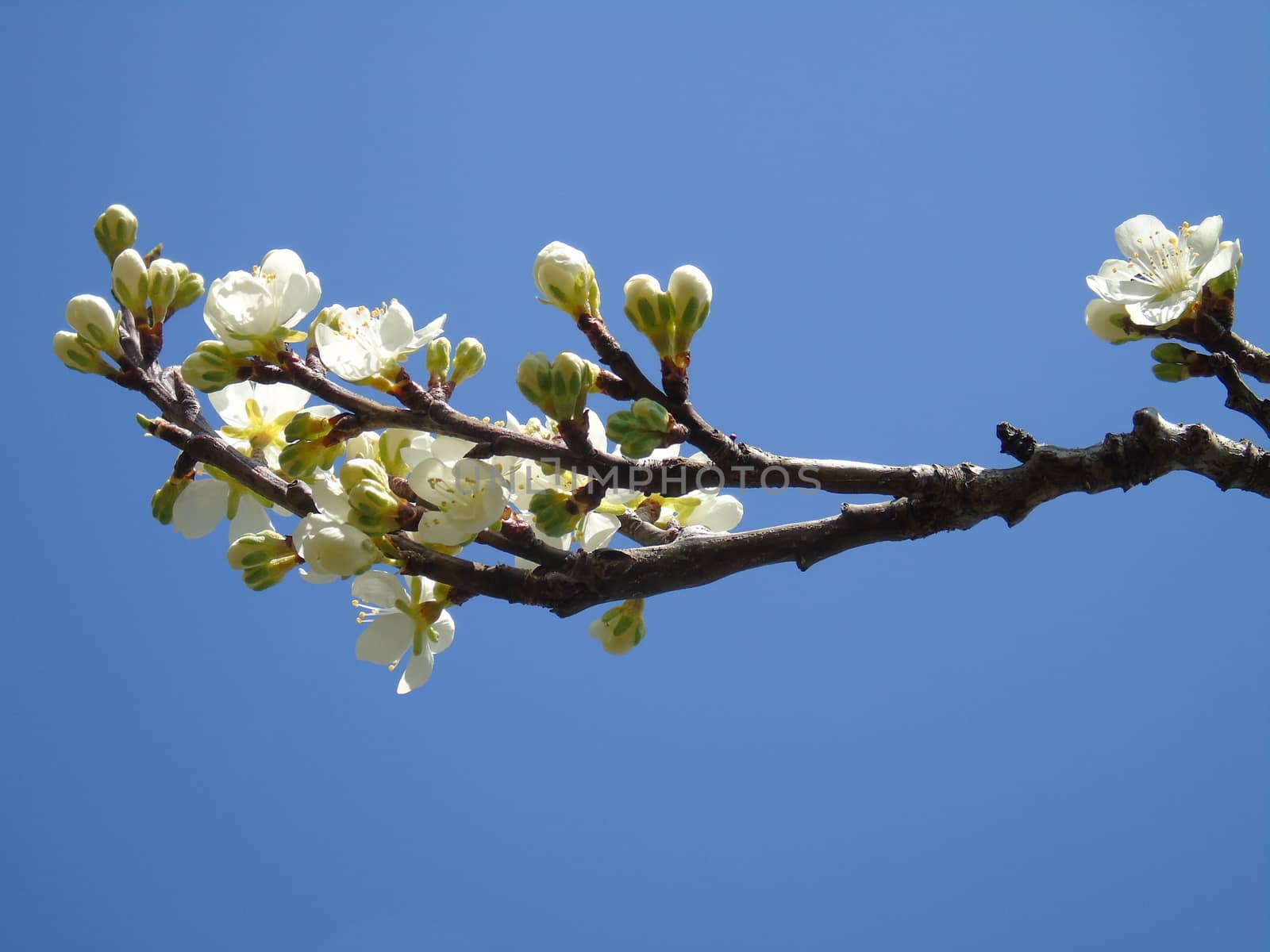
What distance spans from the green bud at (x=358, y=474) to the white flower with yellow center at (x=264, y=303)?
0.70ft

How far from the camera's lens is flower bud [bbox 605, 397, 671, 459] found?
1.18 m

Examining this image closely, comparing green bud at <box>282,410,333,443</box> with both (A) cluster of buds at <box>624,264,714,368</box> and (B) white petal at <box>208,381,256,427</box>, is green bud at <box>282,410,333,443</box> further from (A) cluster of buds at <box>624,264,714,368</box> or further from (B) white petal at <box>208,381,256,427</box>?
(A) cluster of buds at <box>624,264,714,368</box>

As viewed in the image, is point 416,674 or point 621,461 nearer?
point 621,461

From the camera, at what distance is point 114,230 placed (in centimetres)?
146

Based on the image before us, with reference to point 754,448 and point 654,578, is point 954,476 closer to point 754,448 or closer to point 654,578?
point 754,448

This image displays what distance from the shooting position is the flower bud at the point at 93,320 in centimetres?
135

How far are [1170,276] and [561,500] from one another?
1.04 m

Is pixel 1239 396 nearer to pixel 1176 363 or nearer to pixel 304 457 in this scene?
pixel 1176 363

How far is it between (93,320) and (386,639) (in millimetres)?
601

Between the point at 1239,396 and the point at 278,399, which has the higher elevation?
the point at 1239,396

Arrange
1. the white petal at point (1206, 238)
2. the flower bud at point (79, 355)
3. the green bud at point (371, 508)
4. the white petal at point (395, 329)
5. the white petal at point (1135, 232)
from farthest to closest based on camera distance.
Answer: the white petal at point (1135, 232) → the white petal at point (1206, 238) → the flower bud at point (79, 355) → the white petal at point (395, 329) → the green bud at point (371, 508)

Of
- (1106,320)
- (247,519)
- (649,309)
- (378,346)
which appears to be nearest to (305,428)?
Result: (378,346)

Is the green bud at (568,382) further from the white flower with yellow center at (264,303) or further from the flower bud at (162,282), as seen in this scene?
the flower bud at (162,282)

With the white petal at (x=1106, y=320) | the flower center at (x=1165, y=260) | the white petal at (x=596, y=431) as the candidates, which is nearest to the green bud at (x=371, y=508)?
the white petal at (x=596, y=431)
